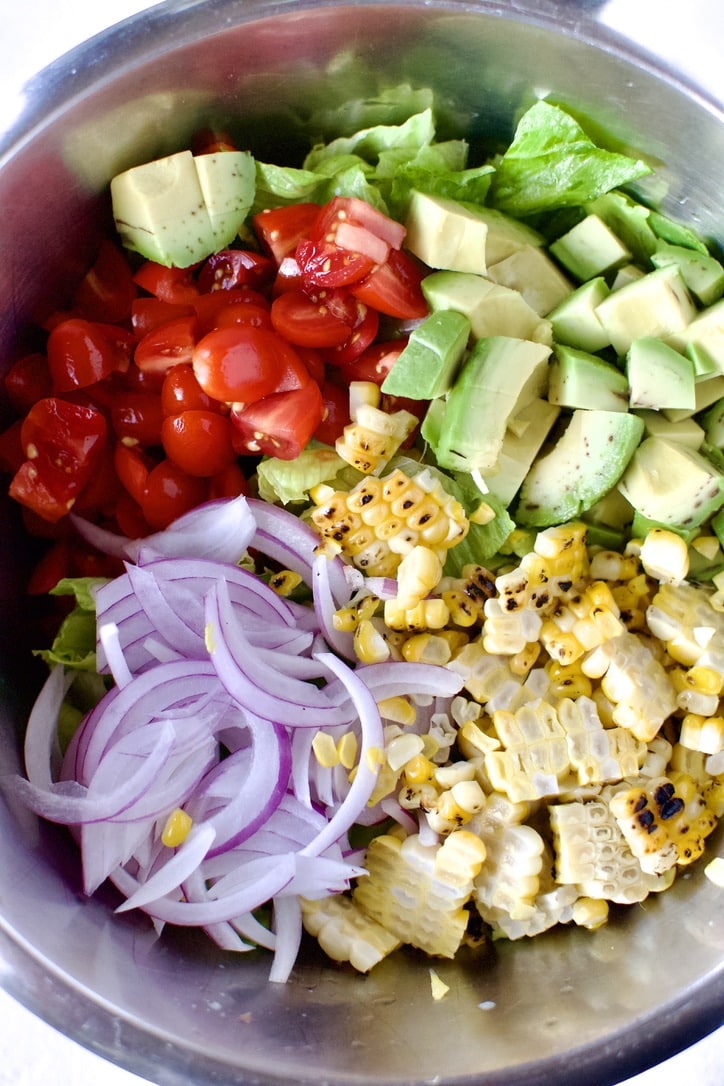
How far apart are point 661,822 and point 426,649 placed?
54cm

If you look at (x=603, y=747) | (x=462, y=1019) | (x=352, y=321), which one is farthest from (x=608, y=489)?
(x=462, y=1019)

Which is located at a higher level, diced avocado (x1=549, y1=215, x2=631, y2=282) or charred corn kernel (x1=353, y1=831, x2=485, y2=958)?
diced avocado (x1=549, y1=215, x2=631, y2=282)

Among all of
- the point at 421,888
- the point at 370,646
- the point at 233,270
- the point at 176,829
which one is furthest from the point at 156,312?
the point at 421,888

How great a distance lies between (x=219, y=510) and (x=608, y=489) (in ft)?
2.53

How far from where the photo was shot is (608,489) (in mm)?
1748

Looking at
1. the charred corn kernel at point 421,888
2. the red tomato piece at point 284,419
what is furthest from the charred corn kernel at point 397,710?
the red tomato piece at point 284,419

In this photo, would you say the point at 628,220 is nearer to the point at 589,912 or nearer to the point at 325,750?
the point at 325,750

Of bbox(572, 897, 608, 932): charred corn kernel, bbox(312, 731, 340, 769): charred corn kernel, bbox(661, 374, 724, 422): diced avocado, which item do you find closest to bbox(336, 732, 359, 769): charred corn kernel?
bbox(312, 731, 340, 769): charred corn kernel

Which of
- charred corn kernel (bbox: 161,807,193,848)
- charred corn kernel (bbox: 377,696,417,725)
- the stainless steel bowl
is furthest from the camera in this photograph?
charred corn kernel (bbox: 377,696,417,725)

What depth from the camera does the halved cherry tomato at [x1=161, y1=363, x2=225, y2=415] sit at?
1757mm

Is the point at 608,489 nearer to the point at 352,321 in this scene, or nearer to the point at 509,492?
the point at 509,492

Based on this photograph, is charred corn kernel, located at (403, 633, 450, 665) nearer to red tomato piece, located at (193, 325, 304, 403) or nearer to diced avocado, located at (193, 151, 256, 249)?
red tomato piece, located at (193, 325, 304, 403)

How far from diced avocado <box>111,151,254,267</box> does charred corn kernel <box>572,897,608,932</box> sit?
4.80ft

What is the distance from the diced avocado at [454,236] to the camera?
1705mm
